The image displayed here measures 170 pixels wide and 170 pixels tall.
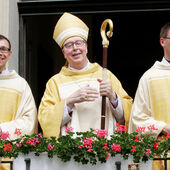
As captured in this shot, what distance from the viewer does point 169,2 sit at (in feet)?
29.4

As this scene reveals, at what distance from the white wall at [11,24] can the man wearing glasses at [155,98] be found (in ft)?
8.79

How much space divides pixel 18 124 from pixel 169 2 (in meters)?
3.54

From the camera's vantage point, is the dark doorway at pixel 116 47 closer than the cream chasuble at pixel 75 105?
No

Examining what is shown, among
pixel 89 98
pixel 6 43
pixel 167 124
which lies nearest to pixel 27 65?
pixel 6 43

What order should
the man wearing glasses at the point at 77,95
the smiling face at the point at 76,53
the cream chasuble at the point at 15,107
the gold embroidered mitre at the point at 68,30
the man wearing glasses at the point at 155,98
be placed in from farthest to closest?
the gold embroidered mitre at the point at 68,30, the smiling face at the point at 76,53, the cream chasuble at the point at 15,107, the man wearing glasses at the point at 77,95, the man wearing glasses at the point at 155,98

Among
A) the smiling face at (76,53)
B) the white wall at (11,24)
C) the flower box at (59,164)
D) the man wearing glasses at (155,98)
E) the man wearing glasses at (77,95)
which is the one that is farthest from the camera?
the white wall at (11,24)

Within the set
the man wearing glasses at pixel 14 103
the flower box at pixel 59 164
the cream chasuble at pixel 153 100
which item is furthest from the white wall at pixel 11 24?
the flower box at pixel 59 164

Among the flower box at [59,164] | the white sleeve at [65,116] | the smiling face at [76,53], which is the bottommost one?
the flower box at [59,164]

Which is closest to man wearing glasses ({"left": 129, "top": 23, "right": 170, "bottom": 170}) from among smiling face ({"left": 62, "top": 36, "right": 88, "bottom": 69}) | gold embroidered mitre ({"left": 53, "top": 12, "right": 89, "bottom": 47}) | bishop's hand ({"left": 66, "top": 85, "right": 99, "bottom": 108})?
bishop's hand ({"left": 66, "top": 85, "right": 99, "bottom": 108})

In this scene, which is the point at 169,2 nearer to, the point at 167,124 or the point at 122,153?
the point at 167,124

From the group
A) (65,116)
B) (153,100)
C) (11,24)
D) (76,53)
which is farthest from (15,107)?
(11,24)

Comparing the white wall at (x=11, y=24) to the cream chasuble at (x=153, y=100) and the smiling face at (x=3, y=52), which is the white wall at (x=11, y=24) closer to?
the smiling face at (x=3, y=52)

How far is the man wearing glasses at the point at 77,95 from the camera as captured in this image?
6.64m

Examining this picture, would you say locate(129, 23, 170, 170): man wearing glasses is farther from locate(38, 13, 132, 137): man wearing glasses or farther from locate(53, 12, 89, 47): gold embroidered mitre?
locate(53, 12, 89, 47): gold embroidered mitre
